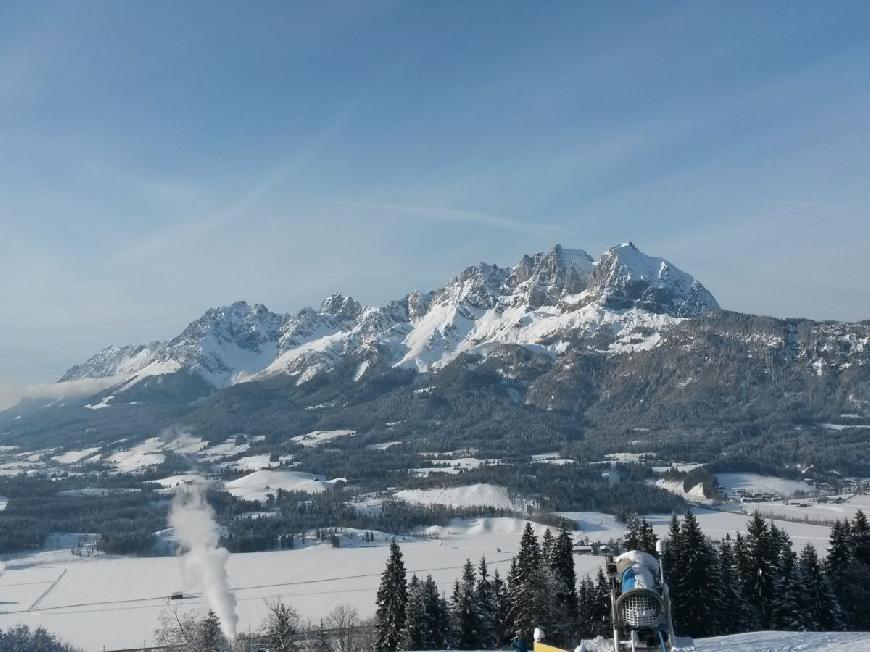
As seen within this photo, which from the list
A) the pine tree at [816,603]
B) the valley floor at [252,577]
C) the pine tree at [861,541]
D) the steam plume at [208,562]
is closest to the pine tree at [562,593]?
the pine tree at [816,603]

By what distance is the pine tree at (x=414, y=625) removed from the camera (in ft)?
187

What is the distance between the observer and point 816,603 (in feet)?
184

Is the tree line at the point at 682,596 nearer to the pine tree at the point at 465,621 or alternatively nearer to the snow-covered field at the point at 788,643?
the pine tree at the point at 465,621

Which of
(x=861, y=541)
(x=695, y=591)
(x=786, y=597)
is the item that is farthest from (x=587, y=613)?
(x=861, y=541)

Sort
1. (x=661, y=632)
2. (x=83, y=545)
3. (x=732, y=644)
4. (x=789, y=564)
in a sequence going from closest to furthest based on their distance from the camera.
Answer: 1. (x=661, y=632)
2. (x=732, y=644)
3. (x=789, y=564)
4. (x=83, y=545)

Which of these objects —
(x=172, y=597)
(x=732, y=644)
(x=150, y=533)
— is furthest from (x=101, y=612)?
(x=732, y=644)

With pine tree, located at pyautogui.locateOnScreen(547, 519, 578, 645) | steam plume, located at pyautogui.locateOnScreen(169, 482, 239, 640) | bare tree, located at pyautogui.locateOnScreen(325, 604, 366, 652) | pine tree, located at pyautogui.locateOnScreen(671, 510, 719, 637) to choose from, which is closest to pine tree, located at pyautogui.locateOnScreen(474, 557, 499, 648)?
pine tree, located at pyautogui.locateOnScreen(547, 519, 578, 645)

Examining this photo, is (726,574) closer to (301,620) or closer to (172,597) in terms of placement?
(301,620)

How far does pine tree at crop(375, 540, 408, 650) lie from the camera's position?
189 ft

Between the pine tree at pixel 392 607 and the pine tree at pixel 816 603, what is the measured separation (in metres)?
28.2

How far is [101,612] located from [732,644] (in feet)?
392

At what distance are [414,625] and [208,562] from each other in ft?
235

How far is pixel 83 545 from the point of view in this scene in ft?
639

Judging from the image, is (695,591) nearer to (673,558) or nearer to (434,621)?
(673,558)
